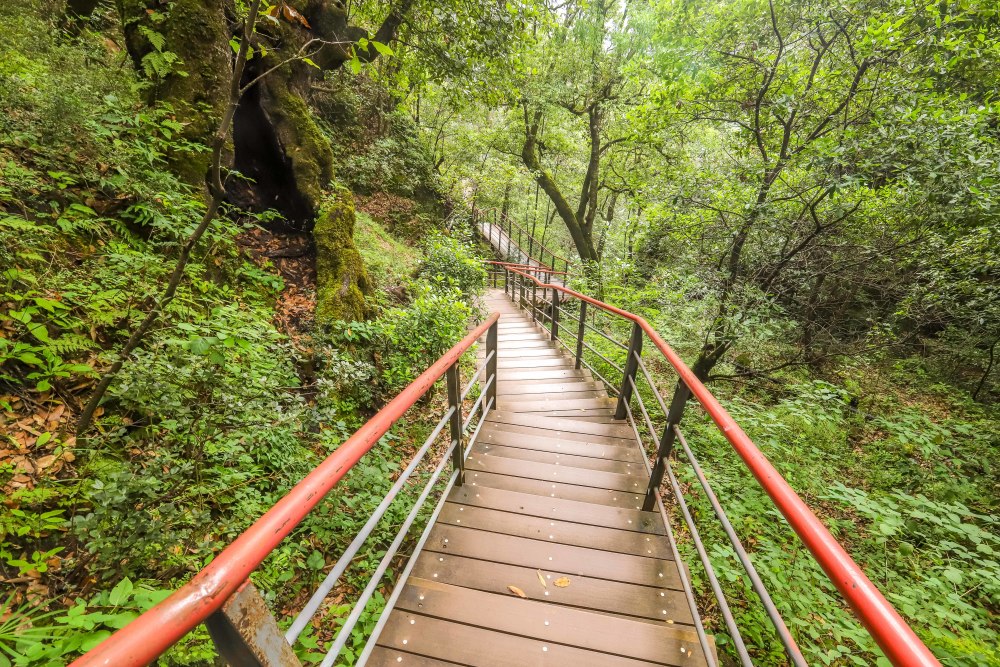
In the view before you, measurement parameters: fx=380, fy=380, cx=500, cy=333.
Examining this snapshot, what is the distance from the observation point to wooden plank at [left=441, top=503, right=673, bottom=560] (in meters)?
2.23

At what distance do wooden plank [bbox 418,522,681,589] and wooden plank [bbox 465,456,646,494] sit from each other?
1.97 ft

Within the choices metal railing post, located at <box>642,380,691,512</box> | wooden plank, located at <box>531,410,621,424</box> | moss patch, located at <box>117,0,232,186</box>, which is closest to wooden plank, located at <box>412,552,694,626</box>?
metal railing post, located at <box>642,380,691,512</box>

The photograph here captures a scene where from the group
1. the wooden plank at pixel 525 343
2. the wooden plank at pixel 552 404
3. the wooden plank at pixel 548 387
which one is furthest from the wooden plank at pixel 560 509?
the wooden plank at pixel 525 343

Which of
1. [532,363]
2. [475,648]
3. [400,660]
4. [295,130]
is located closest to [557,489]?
[475,648]

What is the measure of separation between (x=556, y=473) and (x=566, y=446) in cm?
43

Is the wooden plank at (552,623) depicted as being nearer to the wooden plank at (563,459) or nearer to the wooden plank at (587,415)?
the wooden plank at (563,459)

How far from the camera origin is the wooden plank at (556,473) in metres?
2.76

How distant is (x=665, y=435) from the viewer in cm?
223

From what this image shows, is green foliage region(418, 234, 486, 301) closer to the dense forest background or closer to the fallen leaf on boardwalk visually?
the dense forest background

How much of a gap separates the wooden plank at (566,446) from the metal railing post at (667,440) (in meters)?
0.60

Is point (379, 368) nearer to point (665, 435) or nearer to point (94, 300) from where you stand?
A: point (94, 300)

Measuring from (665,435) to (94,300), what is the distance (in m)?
3.75

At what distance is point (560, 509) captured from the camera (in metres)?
2.52

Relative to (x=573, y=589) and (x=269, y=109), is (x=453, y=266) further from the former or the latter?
(x=573, y=589)
